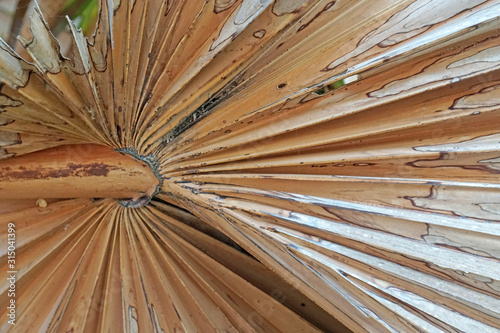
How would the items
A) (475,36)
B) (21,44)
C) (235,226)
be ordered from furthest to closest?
(235,226) < (21,44) < (475,36)

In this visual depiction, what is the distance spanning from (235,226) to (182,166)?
0.66 ft

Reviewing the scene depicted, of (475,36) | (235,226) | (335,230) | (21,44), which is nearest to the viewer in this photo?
(475,36)

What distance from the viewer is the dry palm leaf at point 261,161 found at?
33.3 inches

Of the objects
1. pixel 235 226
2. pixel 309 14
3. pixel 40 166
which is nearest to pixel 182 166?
pixel 235 226

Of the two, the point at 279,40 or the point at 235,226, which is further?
the point at 235,226

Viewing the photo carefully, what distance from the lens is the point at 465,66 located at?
0.79m

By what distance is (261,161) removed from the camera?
3.46 feet

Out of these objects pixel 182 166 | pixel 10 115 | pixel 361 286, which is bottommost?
pixel 361 286

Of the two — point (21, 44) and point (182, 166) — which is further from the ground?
point (21, 44)

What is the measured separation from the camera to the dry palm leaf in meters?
0.85

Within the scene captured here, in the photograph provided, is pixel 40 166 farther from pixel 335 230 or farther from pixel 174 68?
pixel 335 230

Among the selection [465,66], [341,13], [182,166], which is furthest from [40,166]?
[465,66]

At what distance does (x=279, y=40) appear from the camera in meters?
0.90

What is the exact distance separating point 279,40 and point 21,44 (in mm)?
510
